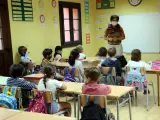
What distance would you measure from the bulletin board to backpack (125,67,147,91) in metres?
3.02

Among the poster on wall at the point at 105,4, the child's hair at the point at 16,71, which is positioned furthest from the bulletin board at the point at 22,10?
the poster on wall at the point at 105,4

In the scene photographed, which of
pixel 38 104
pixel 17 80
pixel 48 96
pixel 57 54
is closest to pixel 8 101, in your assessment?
pixel 38 104

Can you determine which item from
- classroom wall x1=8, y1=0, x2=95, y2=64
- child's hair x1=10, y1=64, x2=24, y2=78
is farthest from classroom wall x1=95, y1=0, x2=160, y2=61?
child's hair x1=10, y1=64, x2=24, y2=78

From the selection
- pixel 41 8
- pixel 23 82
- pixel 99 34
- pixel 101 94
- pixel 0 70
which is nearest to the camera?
pixel 101 94

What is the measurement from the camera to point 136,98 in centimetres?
495

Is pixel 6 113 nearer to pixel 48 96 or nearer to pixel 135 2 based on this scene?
pixel 48 96

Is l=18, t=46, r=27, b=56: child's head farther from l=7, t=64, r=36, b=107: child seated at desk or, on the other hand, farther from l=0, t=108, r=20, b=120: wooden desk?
l=0, t=108, r=20, b=120: wooden desk

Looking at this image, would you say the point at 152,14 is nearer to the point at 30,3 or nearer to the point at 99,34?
the point at 99,34

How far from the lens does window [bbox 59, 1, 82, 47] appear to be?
7366mm

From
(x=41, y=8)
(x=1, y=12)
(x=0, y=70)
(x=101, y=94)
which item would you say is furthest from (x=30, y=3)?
(x=101, y=94)

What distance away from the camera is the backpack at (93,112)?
2.60 m

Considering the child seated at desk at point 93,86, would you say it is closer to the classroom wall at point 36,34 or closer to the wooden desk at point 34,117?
the wooden desk at point 34,117

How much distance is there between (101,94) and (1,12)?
12.2 ft

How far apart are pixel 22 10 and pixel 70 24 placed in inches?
80.9
